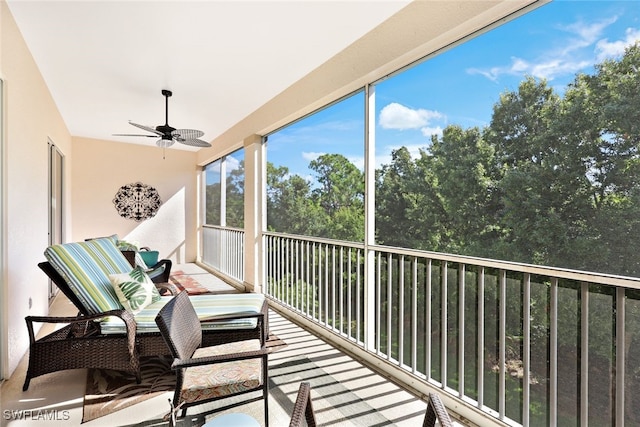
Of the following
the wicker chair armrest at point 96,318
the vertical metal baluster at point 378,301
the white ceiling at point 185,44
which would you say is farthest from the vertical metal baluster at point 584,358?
the wicker chair armrest at point 96,318

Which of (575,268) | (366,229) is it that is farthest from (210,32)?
(575,268)

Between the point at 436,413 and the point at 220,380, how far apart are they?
3.65 ft

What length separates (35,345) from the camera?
2.22 meters

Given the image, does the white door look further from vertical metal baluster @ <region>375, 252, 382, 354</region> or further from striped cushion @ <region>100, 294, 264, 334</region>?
vertical metal baluster @ <region>375, 252, 382, 354</region>

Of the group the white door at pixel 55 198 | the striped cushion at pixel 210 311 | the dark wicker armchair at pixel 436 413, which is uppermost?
the white door at pixel 55 198

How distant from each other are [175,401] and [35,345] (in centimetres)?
134

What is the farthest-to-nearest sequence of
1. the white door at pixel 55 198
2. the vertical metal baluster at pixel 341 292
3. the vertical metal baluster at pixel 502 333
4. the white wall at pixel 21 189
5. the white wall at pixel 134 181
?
the white wall at pixel 134 181 < the white door at pixel 55 198 < the vertical metal baluster at pixel 341 292 < the white wall at pixel 21 189 < the vertical metal baluster at pixel 502 333

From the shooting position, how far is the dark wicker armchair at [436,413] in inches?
41.5

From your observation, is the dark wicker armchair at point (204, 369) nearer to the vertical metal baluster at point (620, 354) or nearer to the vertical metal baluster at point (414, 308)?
the vertical metal baluster at point (414, 308)

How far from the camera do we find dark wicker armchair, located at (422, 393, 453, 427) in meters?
1.05

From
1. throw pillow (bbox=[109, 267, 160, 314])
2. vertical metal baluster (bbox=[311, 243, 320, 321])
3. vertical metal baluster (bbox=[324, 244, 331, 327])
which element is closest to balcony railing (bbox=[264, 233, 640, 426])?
vertical metal baluster (bbox=[324, 244, 331, 327])

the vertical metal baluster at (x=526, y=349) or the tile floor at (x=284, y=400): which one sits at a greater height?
the vertical metal baluster at (x=526, y=349)

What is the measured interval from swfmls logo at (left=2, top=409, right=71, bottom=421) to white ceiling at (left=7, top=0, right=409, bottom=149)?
2.76 metres

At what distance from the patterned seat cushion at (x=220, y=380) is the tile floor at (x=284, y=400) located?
38 centimetres
